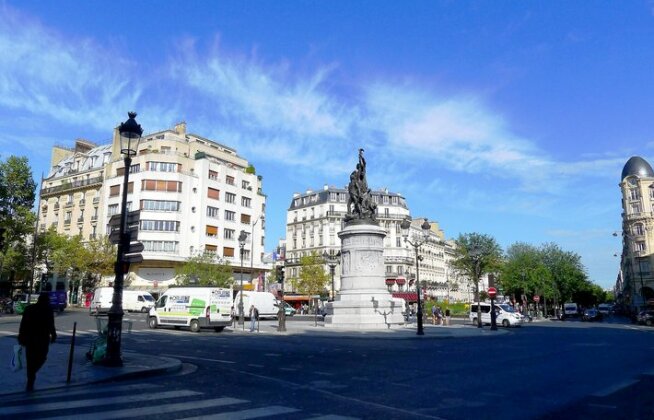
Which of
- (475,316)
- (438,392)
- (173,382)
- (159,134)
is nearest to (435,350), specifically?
(438,392)

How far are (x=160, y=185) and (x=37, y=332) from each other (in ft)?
188

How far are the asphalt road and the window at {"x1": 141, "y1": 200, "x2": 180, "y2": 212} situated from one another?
50.7m

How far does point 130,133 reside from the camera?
12328 millimetres

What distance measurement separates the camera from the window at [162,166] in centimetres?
6450

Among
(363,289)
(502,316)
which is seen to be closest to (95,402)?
(363,289)

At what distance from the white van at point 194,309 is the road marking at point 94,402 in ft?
63.9

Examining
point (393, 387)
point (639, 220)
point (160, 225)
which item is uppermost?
point (639, 220)

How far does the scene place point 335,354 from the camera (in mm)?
15711

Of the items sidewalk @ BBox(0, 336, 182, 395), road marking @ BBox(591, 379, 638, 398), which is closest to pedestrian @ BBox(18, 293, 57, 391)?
sidewalk @ BBox(0, 336, 182, 395)

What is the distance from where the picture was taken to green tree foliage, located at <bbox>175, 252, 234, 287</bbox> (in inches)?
2236

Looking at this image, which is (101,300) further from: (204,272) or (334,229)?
(334,229)

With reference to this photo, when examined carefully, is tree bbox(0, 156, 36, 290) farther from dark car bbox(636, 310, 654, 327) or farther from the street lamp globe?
dark car bbox(636, 310, 654, 327)

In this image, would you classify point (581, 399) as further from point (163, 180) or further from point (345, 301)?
point (163, 180)

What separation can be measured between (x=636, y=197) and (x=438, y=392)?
93.6m
